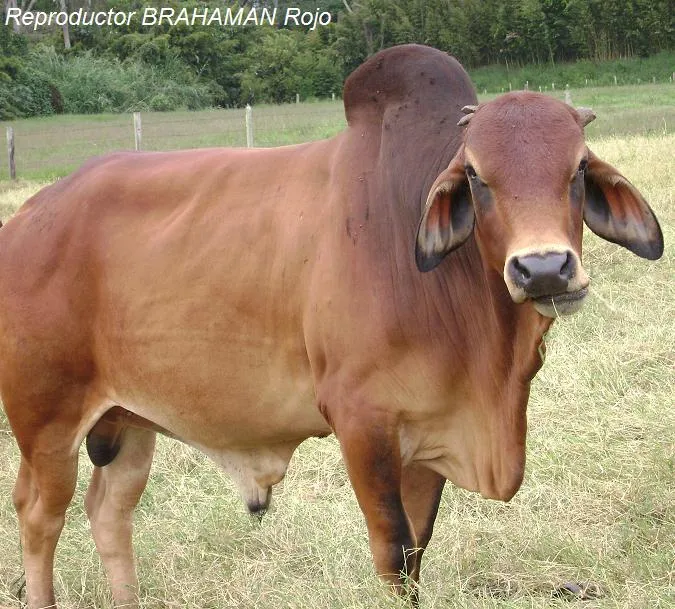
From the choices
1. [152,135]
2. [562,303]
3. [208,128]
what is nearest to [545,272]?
[562,303]

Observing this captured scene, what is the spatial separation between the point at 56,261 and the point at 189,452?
1611 mm

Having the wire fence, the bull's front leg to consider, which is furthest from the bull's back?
the wire fence

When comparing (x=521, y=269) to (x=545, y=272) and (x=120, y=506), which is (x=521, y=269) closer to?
(x=545, y=272)

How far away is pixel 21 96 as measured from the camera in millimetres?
32062

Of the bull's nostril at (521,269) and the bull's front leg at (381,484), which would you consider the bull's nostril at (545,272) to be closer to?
the bull's nostril at (521,269)

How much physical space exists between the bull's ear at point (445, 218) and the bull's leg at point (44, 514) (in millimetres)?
1642

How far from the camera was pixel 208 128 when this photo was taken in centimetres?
2411

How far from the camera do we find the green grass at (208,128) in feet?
67.9

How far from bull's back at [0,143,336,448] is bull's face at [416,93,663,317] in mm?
538

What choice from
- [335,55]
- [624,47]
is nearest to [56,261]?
[624,47]

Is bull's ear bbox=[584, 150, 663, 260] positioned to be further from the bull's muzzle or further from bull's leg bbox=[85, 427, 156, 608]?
bull's leg bbox=[85, 427, 156, 608]

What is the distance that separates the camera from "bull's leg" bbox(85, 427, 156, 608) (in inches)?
155

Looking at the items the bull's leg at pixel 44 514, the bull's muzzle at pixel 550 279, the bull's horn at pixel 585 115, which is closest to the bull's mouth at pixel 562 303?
the bull's muzzle at pixel 550 279

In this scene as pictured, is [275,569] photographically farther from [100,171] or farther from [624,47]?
[624,47]
